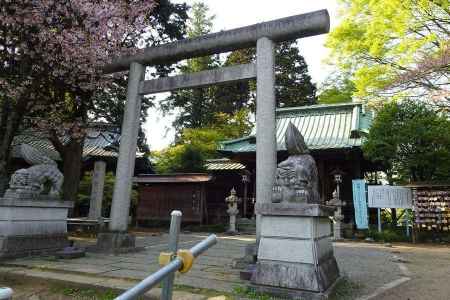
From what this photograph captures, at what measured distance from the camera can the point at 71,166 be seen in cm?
1360

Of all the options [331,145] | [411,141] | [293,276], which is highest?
[331,145]

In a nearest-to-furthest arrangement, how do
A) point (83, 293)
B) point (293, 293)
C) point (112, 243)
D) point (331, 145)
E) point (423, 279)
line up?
point (293, 293), point (83, 293), point (423, 279), point (112, 243), point (331, 145)

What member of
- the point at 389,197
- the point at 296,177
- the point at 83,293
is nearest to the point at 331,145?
the point at 389,197

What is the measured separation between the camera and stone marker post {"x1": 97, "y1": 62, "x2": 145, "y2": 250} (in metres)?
8.63

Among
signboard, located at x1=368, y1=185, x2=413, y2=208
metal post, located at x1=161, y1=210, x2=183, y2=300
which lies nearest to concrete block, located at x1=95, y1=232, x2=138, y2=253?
metal post, located at x1=161, y1=210, x2=183, y2=300

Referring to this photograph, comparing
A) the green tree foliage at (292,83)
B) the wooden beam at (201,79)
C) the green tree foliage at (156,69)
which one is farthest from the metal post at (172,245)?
the green tree foliage at (292,83)

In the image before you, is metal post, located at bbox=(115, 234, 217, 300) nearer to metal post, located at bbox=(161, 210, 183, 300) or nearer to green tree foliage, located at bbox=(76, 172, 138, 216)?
metal post, located at bbox=(161, 210, 183, 300)

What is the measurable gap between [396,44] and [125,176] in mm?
13251

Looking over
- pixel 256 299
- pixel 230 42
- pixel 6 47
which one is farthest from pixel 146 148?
pixel 256 299

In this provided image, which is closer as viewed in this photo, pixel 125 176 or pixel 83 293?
pixel 83 293

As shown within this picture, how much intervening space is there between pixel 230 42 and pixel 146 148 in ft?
35.2

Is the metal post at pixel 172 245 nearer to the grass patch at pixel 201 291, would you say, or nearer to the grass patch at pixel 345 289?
the grass patch at pixel 201 291

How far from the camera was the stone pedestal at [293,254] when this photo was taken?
4.75 metres

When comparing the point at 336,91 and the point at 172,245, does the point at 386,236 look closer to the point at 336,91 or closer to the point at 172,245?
the point at 172,245
